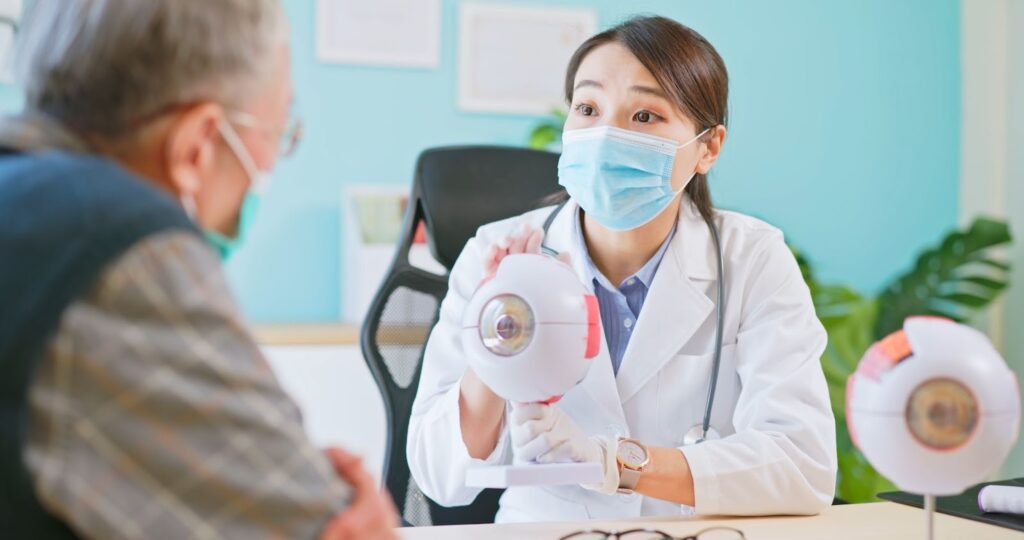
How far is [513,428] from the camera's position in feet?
4.04

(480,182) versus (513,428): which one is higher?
(480,182)

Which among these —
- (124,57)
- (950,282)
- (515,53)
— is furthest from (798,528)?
(950,282)

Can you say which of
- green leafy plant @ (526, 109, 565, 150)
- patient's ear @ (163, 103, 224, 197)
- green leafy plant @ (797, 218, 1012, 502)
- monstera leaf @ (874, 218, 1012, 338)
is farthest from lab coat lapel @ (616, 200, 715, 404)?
monstera leaf @ (874, 218, 1012, 338)

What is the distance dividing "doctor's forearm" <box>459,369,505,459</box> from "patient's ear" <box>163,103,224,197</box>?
654 millimetres

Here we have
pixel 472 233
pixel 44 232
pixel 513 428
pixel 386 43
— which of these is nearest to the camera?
pixel 44 232

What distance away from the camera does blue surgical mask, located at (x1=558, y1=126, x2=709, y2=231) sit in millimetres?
1552

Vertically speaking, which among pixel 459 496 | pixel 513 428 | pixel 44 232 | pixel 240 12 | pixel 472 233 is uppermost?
pixel 240 12

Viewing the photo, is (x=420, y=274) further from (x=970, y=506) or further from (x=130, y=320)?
(x=130, y=320)

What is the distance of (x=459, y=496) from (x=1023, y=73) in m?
2.74

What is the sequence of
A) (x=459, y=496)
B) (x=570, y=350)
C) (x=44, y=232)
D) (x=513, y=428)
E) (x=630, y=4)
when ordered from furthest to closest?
(x=630, y=4) < (x=459, y=496) < (x=513, y=428) < (x=570, y=350) < (x=44, y=232)

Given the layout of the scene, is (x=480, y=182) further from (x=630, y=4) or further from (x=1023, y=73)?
(x=1023, y=73)

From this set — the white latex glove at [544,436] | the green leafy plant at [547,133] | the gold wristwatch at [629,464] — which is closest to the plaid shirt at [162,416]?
the white latex glove at [544,436]

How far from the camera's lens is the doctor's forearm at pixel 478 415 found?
4.54 feet

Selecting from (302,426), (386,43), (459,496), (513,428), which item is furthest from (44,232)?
(386,43)
